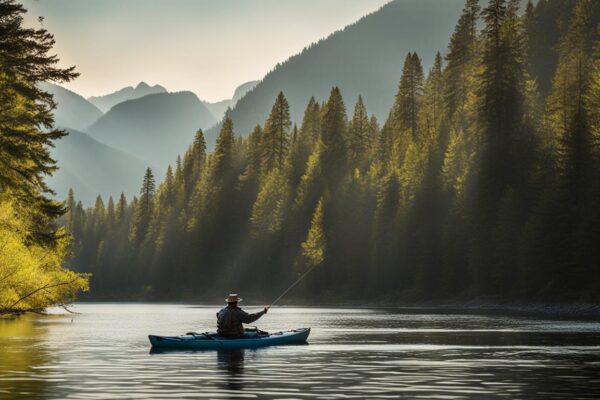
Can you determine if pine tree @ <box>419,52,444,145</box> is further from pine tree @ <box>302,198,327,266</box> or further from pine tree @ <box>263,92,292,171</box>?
pine tree @ <box>263,92,292,171</box>

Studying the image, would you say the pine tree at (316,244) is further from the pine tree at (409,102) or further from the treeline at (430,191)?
the pine tree at (409,102)

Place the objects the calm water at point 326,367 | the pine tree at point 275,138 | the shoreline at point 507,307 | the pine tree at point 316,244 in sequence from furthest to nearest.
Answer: the pine tree at point 275,138 → the pine tree at point 316,244 → the shoreline at point 507,307 → the calm water at point 326,367

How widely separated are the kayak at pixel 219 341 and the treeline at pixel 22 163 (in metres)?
14.7

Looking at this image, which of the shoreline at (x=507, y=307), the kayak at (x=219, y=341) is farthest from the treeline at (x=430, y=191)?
the kayak at (x=219, y=341)

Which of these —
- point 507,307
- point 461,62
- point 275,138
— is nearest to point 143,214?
point 275,138

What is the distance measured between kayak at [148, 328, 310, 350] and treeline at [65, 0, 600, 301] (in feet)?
120

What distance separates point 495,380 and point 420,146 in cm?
7813

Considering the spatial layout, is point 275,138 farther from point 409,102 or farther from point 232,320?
point 232,320

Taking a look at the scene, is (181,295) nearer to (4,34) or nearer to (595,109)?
(595,109)

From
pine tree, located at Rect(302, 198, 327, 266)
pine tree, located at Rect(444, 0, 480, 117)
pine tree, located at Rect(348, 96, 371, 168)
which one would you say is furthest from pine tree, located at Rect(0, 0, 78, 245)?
pine tree, located at Rect(348, 96, 371, 168)

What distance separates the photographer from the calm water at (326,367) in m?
20.7

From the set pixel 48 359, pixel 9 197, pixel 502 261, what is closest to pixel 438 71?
pixel 502 261

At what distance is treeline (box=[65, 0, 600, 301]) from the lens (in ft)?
235

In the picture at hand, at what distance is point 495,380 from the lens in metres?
23.0
